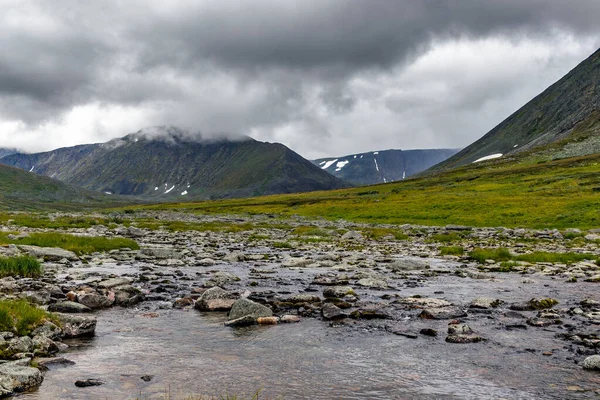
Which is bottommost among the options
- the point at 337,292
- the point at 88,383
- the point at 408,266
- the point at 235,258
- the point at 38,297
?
the point at 408,266

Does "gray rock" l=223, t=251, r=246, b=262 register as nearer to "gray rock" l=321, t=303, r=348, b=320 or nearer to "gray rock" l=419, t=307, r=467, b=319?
"gray rock" l=321, t=303, r=348, b=320

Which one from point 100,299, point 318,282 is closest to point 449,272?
point 318,282

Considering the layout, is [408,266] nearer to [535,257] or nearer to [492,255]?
[492,255]

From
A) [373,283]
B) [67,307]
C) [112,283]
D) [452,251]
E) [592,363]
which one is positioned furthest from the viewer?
[452,251]

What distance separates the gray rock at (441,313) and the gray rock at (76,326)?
370 inches

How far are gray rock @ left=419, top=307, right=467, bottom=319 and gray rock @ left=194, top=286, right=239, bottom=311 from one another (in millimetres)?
6215

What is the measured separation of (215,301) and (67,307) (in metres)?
4.46

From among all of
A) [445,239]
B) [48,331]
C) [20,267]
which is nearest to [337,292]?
[48,331]

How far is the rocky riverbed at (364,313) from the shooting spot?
844 cm

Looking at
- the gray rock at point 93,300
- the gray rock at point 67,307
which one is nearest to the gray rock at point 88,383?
the gray rock at point 67,307

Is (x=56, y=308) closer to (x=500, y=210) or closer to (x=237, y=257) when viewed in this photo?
(x=237, y=257)

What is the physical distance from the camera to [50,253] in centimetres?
2669

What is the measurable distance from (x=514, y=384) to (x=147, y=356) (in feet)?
24.7

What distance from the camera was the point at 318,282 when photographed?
1988 centimetres
